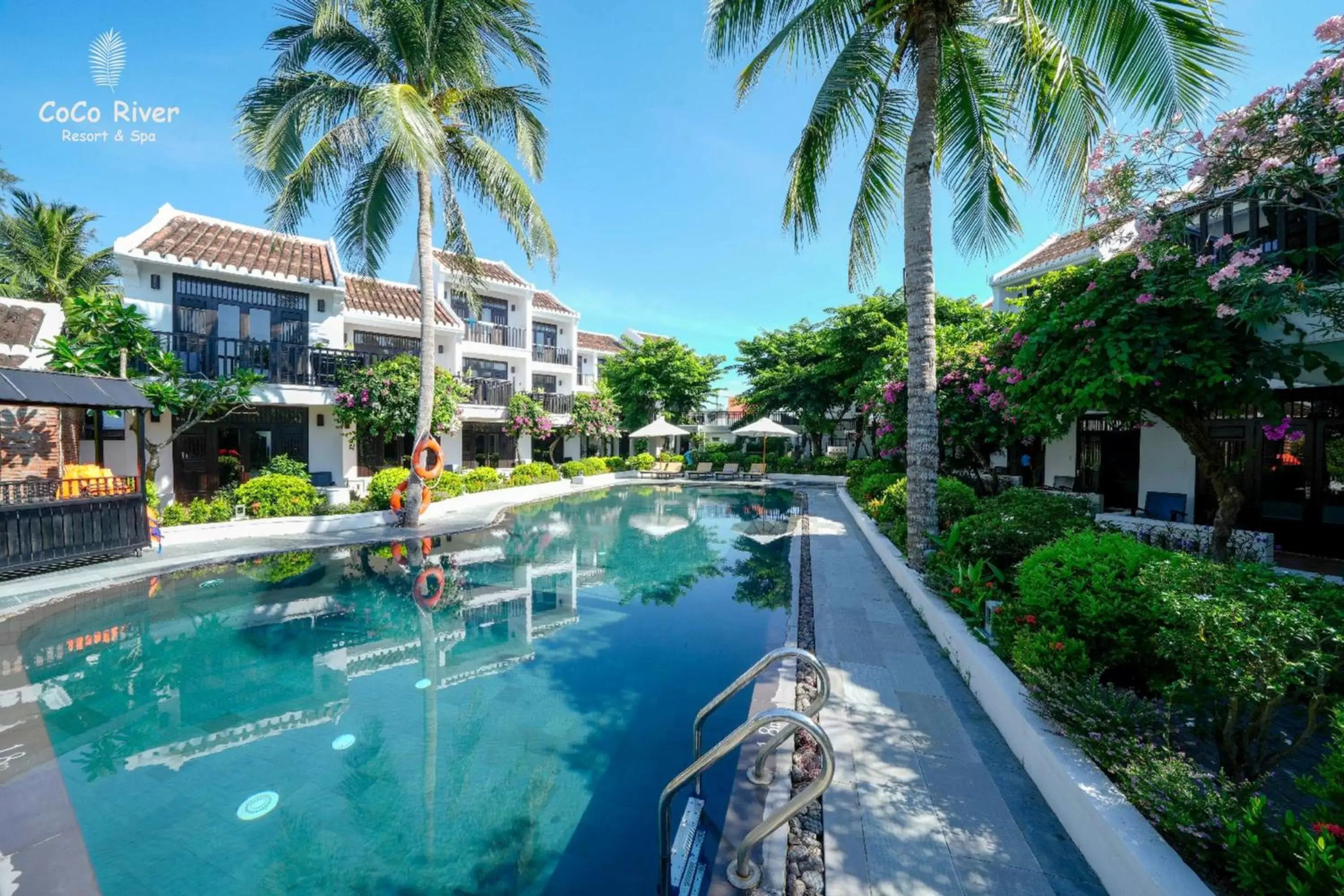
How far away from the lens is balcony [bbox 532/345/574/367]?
28.5 m

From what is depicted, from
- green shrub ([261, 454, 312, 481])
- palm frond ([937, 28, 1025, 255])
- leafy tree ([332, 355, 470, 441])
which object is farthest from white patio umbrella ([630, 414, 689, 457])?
palm frond ([937, 28, 1025, 255])

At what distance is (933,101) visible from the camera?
26.3 feet

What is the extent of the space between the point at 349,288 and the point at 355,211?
10133 millimetres

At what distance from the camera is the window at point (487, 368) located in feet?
81.4

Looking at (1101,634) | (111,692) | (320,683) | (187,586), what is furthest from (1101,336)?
(187,586)

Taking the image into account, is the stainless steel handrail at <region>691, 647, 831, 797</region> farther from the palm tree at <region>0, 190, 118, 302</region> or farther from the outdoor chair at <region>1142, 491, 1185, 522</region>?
the palm tree at <region>0, 190, 118, 302</region>

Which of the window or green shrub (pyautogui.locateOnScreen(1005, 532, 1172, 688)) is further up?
the window

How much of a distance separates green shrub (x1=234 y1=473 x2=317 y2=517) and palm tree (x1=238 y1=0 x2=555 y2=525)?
9.17ft

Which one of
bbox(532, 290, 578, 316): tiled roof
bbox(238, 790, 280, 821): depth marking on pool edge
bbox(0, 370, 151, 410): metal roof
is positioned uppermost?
bbox(532, 290, 578, 316): tiled roof

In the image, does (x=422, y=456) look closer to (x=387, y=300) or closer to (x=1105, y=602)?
(x=387, y=300)

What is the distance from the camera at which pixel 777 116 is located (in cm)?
1148

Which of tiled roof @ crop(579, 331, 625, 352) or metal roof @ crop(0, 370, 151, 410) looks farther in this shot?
tiled roof @ crop(579, 331, 625, 352)

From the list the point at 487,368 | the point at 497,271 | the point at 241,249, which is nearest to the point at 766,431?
the point at 487,368

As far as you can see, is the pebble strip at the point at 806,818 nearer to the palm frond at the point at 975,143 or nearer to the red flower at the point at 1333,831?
the red flower at the point at 1333,831
